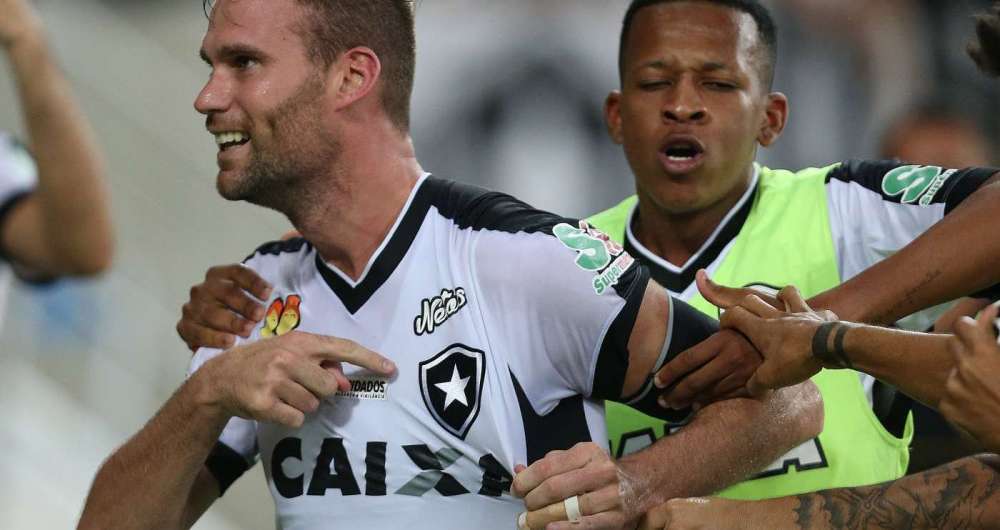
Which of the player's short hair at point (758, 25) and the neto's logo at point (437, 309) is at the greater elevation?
the player's short hair at point (758, 25)

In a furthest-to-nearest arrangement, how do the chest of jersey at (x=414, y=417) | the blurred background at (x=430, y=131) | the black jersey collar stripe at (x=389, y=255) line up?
the blurred background at (x=430, y=131), the black jersey collar stripe at (x=389, y=255), the chest of jersey at (x=414, y=417)

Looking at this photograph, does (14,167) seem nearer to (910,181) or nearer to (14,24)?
(14,24)

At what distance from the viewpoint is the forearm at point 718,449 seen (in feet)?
8.55

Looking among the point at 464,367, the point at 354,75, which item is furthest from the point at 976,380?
the point at 354,75

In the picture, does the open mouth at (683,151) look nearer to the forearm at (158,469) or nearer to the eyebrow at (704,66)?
the eyebrow at (704,66)

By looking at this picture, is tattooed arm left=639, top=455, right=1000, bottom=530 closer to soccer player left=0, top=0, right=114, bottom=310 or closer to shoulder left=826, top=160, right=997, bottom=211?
shoulder left=826, top=160, right=997, bottom=211

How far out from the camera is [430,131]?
744cm

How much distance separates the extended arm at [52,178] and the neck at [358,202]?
457mm

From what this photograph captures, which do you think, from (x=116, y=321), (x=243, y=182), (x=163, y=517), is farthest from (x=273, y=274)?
(x=116, y=321)

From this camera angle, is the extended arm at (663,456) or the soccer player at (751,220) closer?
the extended arm at (663,456)

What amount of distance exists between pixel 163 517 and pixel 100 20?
17.8 ft

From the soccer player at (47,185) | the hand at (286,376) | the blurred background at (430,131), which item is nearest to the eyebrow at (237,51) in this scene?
the soccer player at (47,185)

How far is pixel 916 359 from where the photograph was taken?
7.59 feet

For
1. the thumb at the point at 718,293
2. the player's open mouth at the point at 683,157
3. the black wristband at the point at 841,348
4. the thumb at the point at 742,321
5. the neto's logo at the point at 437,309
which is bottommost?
the black wristband at the point at 841,348
